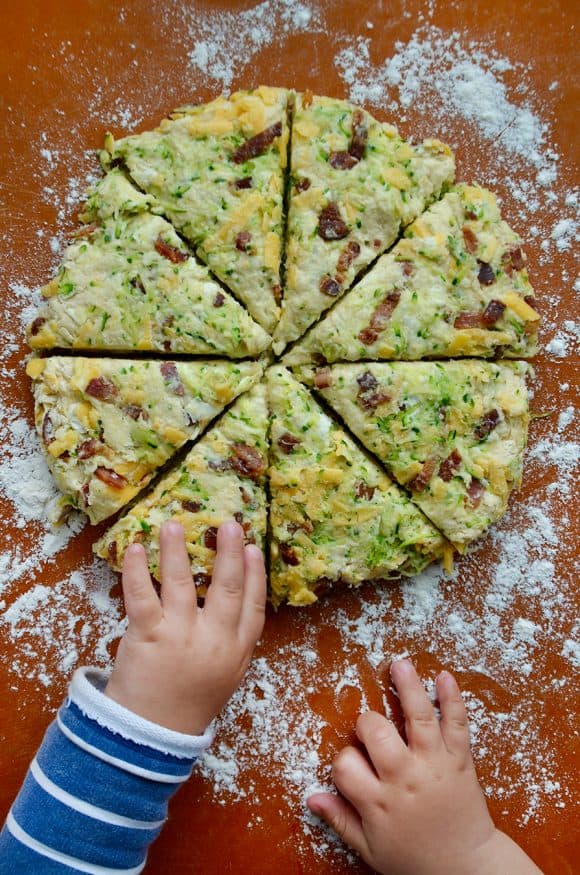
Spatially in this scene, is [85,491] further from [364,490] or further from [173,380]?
[364,490]

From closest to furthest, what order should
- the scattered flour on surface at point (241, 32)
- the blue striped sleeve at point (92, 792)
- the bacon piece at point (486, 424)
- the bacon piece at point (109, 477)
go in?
the blue striped sleeve at point (92, 792) → the bacon piece at point (109, 477) → the bacon piece at point (486, 424) → the scattered flour on surface at point (241, 32)

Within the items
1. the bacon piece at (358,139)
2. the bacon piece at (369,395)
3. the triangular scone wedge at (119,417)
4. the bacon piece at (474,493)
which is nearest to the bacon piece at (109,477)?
the triangular scone wedge at (119,417)

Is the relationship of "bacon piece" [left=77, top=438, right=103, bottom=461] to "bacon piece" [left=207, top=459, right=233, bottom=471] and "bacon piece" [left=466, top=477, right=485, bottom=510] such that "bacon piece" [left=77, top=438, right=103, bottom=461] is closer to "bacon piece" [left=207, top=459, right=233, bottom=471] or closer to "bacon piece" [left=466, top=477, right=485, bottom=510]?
"bacon piece" [left=207, top=459, right=233, bottom=471]

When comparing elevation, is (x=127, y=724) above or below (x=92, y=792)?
above

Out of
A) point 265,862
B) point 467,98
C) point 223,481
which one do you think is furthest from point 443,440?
point 265,862

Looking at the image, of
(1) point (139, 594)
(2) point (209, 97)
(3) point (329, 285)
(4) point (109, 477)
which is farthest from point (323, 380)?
(2) point (209, 97)

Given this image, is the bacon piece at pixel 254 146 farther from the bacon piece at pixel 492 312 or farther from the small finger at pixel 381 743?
the small finger at pixel 381 743

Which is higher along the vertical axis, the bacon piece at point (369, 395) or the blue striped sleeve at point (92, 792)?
the bacon piece at point (369, 395)
